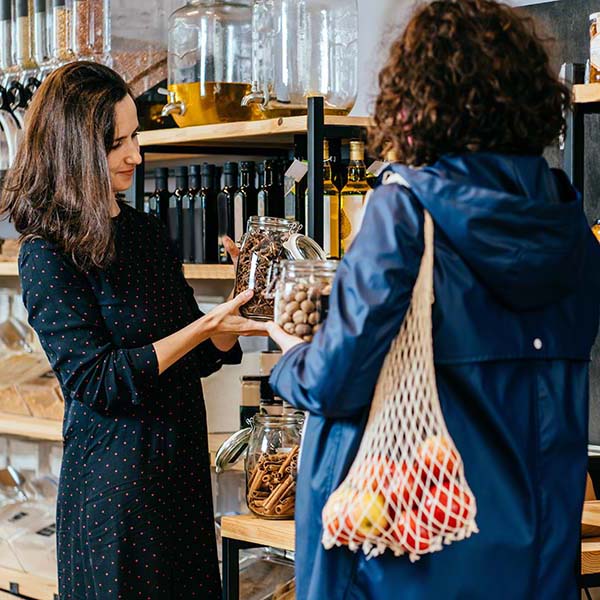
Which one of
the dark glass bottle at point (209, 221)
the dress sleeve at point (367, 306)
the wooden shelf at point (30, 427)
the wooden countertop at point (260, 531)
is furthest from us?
the wooden shelf at point (30, 427)

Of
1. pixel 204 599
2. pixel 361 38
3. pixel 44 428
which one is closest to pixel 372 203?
pixel 204 599

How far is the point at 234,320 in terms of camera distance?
207cm

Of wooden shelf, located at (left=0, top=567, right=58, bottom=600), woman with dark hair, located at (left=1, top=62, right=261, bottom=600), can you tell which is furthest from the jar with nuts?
wooden shelf, located at (left=0, top=567, right=58, bottom=600)

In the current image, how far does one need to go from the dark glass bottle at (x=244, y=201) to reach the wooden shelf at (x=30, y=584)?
3.72 feet

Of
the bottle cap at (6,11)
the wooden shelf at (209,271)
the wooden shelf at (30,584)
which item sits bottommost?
the wooden shelf at (30,584)

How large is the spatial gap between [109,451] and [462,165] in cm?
106

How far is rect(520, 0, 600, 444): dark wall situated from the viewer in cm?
268

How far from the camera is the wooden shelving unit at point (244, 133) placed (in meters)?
2.28

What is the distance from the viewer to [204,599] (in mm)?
2336

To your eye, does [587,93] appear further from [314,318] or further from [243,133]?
[243,133]

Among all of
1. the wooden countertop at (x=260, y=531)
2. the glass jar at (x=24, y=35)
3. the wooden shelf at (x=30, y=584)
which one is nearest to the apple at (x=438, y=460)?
the wooden countertop at (x=260, y=531)

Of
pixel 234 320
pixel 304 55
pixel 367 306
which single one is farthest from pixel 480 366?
pixel 304 55

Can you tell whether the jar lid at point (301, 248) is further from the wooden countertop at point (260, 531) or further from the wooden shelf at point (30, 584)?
the wooden shelf at point (30, 584)

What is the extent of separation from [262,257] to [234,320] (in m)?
0.13
